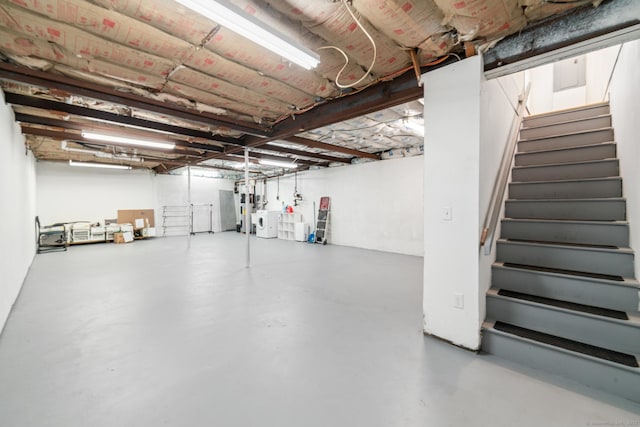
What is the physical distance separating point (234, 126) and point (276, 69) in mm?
1669

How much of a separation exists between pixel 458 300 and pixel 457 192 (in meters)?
0.93

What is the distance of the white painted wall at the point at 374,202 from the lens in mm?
6496

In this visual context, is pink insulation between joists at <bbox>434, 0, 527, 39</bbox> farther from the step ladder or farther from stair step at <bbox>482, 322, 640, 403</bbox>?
the step ladder

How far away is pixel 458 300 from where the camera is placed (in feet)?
7.34

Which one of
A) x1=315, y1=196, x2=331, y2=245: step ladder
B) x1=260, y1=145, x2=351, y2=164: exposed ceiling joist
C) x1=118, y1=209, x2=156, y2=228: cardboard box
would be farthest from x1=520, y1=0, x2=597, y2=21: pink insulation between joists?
x1=118, y1=209, x2=156, y2=228: cardboard box

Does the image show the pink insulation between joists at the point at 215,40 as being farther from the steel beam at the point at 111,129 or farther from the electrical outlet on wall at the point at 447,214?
the steel beam at the point at 111,129

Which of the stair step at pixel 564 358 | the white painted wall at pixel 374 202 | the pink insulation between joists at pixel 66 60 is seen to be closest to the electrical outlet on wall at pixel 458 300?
the stair step at pixel 564 358

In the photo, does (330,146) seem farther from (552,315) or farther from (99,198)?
(99,198)

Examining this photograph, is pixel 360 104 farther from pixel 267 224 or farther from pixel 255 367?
pixel 267 224

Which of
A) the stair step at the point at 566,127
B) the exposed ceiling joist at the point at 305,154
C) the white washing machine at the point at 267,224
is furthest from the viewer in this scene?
the white washing machine at the point at 267,224

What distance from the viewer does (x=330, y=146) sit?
5789 mm

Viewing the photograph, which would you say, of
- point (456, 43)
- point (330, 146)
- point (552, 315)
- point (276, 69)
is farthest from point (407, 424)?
point (330, 146)

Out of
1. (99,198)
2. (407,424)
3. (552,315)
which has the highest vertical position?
(99,198)

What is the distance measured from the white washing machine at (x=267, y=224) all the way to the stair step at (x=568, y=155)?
8.02 metres
